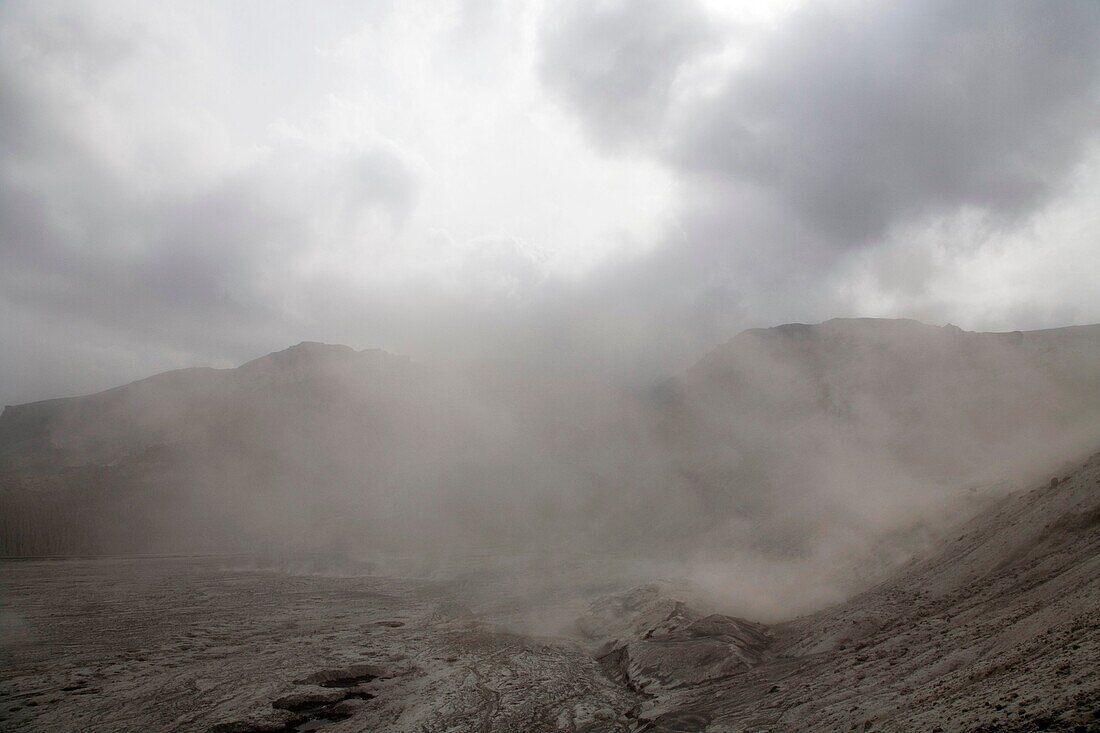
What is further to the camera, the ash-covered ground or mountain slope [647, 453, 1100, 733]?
the ash-covered ground

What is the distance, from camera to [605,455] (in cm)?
10925

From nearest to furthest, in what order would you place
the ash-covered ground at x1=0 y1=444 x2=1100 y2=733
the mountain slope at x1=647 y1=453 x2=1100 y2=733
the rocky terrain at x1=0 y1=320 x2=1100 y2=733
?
the mountain slope at x1=647 y1=453 x2=1100 y2=733 → the ash-covered ground at x1=0 y1=444 x2=1100 y2=733 → the rocky terrain at x1=0 y1=320 x2=1100 y2=733

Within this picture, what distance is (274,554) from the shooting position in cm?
7231

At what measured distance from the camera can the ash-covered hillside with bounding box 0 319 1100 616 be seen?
40.4m

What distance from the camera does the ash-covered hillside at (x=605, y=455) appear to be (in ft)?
133

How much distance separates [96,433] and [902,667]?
187m

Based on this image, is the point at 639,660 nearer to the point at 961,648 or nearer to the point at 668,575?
the point at 961,648

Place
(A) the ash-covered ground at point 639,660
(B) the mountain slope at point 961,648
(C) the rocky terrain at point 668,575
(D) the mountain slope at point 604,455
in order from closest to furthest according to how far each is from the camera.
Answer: (B) the mountain slope at point 961,648 → (A) the ash-covered ground at point 639,660 → (C) the rocky terrain at point 668,575 → (D) the mountain slope at point 604,455

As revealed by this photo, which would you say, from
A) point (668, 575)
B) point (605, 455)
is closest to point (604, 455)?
point (605, 455)

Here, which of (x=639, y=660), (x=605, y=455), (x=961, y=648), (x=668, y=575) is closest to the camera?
(x=961, y=648)

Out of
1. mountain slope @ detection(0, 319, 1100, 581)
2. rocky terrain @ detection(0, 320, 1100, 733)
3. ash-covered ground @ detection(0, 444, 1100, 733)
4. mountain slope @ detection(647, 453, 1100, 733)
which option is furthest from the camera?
mountain slope @ detection(0, 319, 1100, 581)

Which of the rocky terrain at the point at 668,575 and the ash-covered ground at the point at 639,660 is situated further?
the rocky terrain at the point at 668,575

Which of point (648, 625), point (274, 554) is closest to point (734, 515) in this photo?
point (648, 625)

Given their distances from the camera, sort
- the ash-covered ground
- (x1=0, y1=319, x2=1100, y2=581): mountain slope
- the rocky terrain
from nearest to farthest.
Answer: the ash-covered ground < the rocky terrain < (x1=0, y1=319, x2=1100, y2=581): mountain slope
